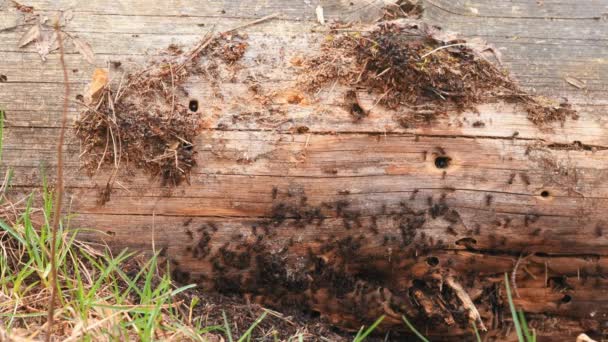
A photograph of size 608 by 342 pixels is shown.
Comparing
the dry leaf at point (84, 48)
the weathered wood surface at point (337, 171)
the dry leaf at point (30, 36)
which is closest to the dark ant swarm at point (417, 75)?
the weathered wood surface at point (337, 171)

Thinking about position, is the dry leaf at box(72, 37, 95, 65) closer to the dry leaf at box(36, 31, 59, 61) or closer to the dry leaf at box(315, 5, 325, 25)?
the dry leaf at box(36, 31, 59, 61)

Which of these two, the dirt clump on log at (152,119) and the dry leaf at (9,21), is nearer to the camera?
the dirt clump on log at (152,119)

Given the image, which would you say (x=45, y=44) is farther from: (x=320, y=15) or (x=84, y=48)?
(x=320, y=15)

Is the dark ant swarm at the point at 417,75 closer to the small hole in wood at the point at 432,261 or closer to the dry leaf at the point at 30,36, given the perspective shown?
the small hole in wood at the point at 432,261

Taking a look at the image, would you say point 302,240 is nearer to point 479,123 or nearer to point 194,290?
point 194,290

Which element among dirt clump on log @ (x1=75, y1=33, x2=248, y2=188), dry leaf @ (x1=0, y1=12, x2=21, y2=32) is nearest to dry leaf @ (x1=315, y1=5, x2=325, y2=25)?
dirt clump on log @ (x1=75, y1=33, x2=248, y2=188)

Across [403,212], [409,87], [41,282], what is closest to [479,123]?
[409,87]
